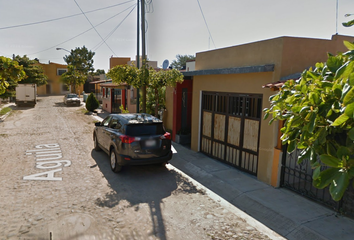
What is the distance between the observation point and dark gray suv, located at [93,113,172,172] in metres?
7.34

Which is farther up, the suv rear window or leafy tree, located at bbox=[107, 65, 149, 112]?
leafy tree, located at bbox=[107, 65, 149, 112]

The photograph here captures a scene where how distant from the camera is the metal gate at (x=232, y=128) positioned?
24.9 ft

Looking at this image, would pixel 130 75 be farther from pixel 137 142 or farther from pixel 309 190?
pixel 309 190

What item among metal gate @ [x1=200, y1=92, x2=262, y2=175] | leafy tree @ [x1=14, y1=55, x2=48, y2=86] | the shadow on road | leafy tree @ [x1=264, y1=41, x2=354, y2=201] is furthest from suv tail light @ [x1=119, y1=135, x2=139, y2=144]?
leafy tree @ [x1=14, y1=55, x2=48, y2=86]

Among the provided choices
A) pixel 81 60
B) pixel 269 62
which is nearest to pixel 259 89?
pixel 269 62

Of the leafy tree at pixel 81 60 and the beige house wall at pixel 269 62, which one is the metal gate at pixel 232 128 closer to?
the beige house wall at pixel 269 62

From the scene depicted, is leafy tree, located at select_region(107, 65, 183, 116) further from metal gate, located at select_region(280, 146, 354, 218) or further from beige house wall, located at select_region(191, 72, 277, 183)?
metal gate, located at select_region(280, 146, 354, 218)

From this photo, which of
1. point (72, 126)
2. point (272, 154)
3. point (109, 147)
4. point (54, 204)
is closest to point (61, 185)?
point (54, 204)

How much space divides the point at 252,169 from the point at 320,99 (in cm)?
570

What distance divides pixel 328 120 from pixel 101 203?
4902 mm

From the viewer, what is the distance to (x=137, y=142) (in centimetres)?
733

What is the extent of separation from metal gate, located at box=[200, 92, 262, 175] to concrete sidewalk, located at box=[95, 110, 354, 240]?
423 millimetres

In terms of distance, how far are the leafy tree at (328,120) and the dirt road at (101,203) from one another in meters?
2.80

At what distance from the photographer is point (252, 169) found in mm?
7785
